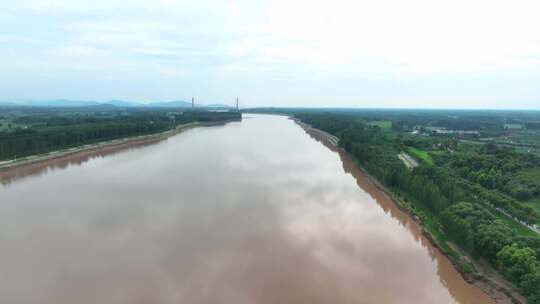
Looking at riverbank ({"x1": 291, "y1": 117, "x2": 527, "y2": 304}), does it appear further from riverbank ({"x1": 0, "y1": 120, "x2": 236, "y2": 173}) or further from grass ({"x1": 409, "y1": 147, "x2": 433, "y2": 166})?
riverbank ({"x1": 0, "y1": 120, "x2": 236, "y2": 173})

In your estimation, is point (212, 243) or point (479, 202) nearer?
point (212, 243)

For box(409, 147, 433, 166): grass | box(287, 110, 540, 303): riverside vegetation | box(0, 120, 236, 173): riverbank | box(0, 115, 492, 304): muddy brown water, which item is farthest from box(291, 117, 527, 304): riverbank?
box(0, 120, 236, 173): riverbank

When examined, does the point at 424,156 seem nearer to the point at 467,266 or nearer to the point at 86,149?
the point at 467,266

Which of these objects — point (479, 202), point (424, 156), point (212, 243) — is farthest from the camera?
point (424, 156)

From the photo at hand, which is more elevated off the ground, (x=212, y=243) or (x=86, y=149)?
(x=86, y=149)

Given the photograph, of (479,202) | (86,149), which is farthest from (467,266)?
(86,149)

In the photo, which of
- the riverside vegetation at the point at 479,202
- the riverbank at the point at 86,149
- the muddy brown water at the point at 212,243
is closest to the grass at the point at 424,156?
the riverside vegetation at the point at 479,202

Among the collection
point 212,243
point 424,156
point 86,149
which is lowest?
point 212,243

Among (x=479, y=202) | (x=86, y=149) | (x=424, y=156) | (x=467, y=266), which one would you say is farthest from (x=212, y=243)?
(x=86, y=149)

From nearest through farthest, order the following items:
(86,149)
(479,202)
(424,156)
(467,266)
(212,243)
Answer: (467,266) → (212,243) → (479,202) → (424,156) → (86,149)
